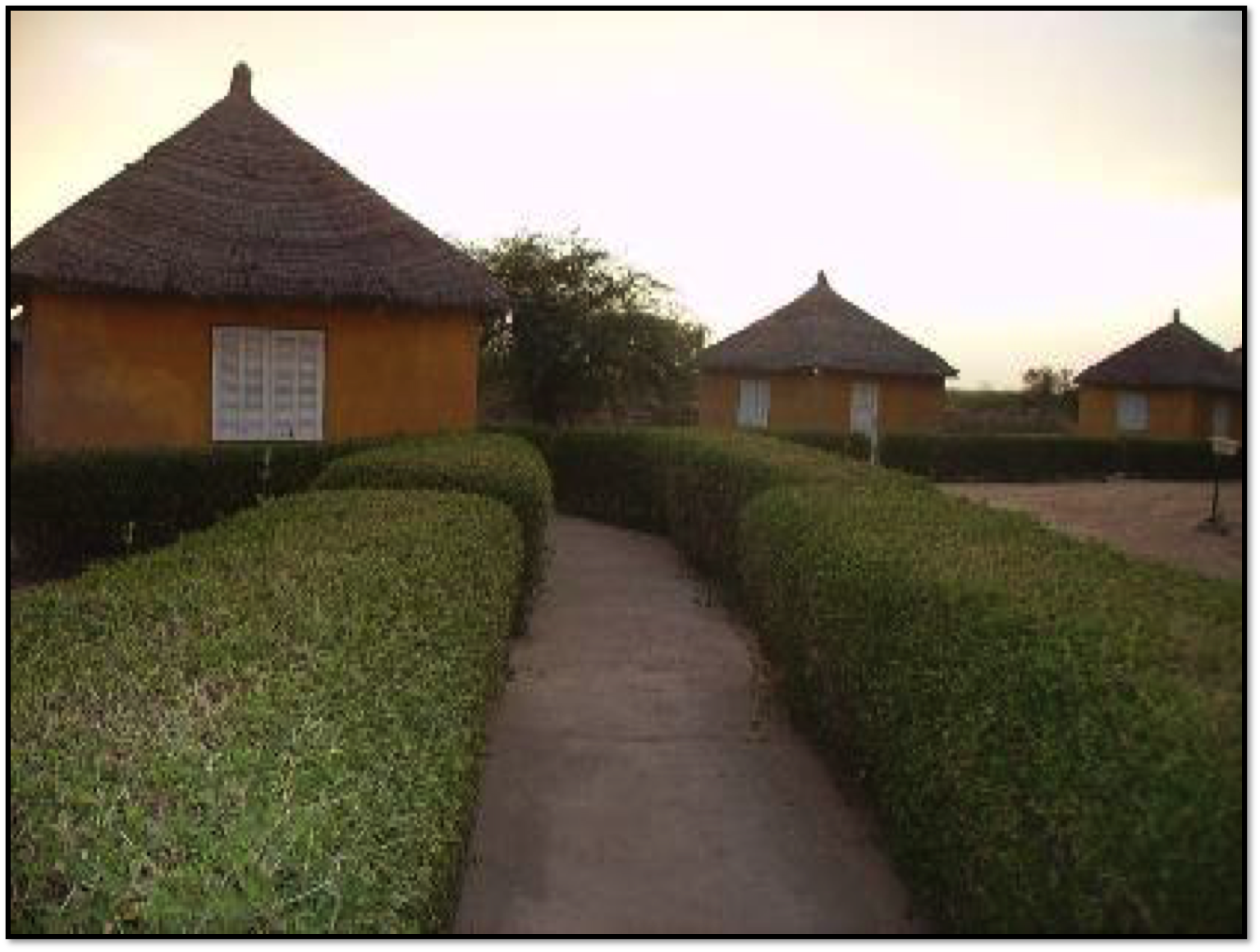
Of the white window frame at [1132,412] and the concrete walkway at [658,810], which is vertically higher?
the white window frame at [1132,412]

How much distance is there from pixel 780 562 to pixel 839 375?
94.3ft

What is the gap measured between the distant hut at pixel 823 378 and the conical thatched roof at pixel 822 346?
3 cm

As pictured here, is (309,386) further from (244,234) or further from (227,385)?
(244,234)

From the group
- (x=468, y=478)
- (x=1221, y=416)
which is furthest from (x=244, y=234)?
(x=1221, y=416)

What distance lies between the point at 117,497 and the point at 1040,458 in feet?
90.7

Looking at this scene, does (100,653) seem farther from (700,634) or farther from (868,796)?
(700,634)

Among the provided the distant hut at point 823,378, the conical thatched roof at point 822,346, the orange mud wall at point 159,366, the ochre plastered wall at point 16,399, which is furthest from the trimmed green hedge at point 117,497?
the conical thatched roof at point 822,346

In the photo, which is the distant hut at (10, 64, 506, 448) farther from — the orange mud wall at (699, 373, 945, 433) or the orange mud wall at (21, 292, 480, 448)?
the orange mud wall at (699, 373, 945, 433)

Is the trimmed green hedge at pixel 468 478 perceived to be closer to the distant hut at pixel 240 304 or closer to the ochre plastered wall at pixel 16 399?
the distant hut at pixel 240 304

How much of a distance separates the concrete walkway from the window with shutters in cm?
847

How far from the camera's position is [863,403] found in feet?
119

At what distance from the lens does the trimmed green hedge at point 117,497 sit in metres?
14.0
